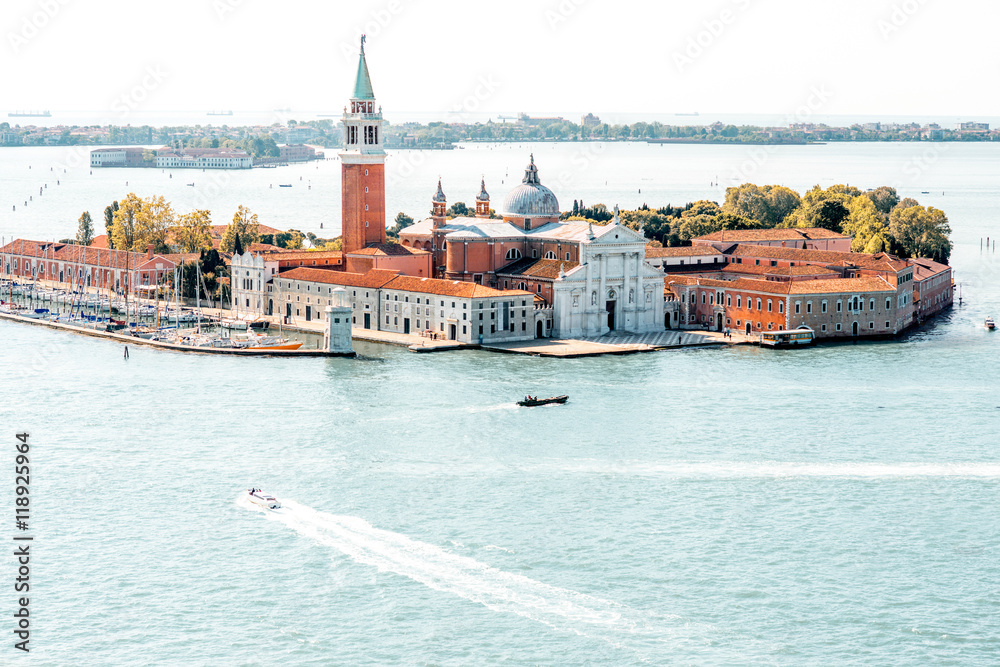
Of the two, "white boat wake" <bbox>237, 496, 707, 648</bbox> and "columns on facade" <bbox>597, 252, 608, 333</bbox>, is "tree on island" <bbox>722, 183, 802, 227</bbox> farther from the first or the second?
"white boat wake" <bbox>237, 496, 707, 648</bbox>

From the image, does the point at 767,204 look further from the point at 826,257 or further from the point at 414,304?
the point at 414,304

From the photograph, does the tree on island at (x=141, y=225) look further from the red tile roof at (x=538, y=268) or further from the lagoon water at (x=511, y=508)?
the lagoon water at (x=511, y=508)

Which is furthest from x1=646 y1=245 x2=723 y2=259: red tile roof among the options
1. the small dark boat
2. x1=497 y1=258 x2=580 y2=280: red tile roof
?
the small dark boat

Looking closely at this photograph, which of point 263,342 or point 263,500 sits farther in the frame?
point 263,342

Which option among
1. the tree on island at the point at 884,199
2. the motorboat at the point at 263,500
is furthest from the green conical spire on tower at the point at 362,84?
the tree on island at the point at 884,199

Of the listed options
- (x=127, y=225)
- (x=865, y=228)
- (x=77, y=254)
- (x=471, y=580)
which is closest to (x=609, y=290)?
(x=865, y=228)

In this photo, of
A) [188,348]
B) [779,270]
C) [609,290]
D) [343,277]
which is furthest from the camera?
[779,270]
